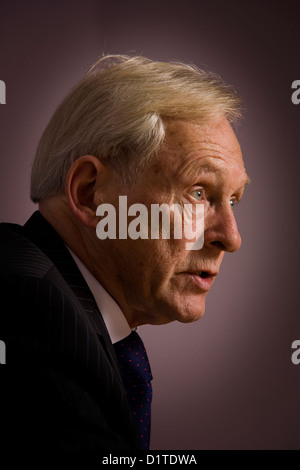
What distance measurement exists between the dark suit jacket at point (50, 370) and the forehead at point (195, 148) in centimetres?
32

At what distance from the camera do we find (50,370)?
0.83m

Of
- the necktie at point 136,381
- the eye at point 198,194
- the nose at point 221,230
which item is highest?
the eye at point 198,194

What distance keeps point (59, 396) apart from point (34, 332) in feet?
0.33

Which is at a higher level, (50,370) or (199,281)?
(199,281)

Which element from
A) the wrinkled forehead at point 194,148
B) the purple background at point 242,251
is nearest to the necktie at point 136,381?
the wrinkled forehead at point 194,148

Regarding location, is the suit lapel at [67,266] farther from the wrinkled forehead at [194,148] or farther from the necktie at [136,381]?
the wrinkled forehead at [194,148]

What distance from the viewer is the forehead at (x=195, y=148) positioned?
110 centimetres

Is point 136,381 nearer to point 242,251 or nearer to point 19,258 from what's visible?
point 19,258

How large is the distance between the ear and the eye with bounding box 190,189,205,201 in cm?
17

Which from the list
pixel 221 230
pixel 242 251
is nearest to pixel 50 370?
pixel 221 230

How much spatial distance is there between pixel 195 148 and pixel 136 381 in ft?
1.50

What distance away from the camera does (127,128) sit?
1.08 metres

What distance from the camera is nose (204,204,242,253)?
1.12 m
